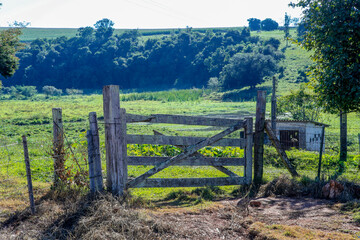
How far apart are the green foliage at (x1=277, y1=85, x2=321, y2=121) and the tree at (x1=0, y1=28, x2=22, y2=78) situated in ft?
66.9

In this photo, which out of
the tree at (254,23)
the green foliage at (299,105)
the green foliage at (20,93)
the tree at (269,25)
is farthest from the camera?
the tree at (254,23)

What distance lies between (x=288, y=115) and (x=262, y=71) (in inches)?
2284

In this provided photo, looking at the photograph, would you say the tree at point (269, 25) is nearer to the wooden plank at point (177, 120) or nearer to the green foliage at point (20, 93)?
the green foliage at point (20, 93)

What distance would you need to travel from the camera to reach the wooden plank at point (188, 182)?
7.18 meters

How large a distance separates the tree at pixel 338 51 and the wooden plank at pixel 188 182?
179 inches

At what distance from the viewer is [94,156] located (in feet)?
21.8

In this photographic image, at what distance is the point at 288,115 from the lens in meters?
30.9

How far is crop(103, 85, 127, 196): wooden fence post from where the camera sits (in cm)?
666

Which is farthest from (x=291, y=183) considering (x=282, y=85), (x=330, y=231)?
(x=282, y=85)

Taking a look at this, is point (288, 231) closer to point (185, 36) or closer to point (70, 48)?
point (185, 36)

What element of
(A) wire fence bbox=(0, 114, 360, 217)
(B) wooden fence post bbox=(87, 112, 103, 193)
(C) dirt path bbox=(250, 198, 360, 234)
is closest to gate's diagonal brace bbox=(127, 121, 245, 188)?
(B) wooden fence post bbox=(87, 112, 103, 193)

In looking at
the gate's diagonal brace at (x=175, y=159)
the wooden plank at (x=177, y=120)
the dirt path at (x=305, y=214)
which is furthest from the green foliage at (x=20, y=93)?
the dirt path at (x=305, y=214)

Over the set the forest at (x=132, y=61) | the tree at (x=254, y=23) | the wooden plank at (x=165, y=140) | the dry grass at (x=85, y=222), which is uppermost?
the tree at (x=254, y=23)

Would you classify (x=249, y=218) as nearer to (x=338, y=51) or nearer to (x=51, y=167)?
(x=338, y=51)
